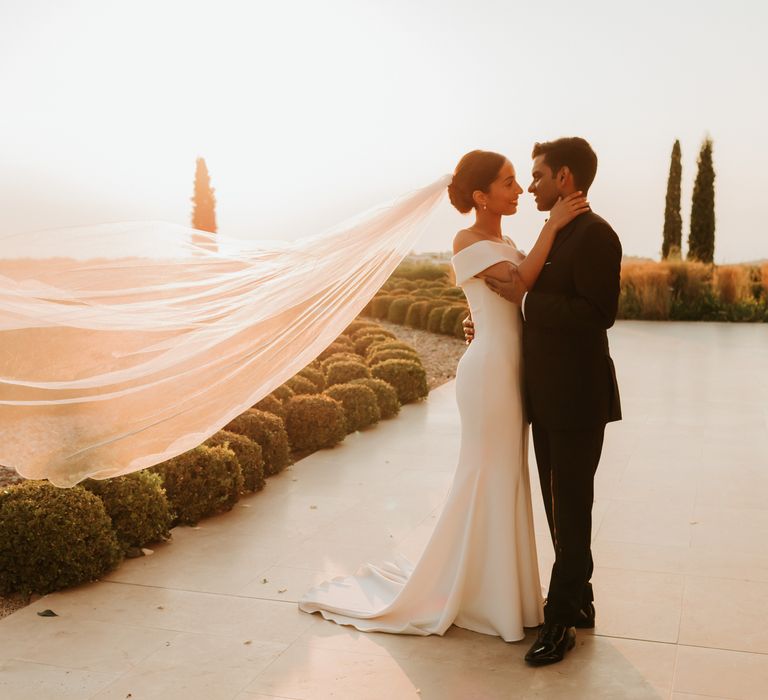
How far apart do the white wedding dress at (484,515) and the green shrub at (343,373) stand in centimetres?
593

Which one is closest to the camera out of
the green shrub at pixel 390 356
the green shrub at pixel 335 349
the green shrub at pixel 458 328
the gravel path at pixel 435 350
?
the green shrub at pixel 390 356

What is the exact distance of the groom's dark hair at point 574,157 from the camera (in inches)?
141

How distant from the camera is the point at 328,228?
461cm

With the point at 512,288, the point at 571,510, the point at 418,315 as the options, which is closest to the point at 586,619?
the point at 571,510

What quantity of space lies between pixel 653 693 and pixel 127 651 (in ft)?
7.20

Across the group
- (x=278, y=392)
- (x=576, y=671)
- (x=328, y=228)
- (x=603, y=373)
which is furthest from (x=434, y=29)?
(x=576, y=671)

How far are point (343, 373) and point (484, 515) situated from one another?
6.11m

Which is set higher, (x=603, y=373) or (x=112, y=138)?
(x=112, y=138)

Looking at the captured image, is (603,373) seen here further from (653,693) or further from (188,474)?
(188,474)

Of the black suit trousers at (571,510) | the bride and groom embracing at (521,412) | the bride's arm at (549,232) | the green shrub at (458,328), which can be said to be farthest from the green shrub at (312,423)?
the green shrub at (458,328)

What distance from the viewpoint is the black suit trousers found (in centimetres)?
369

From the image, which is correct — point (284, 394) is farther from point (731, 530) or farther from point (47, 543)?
point (731, 530)

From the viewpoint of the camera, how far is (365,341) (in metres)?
13.6

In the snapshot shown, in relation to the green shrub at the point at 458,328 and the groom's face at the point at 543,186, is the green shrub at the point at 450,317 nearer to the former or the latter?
the green shrub at the point at 458,328
